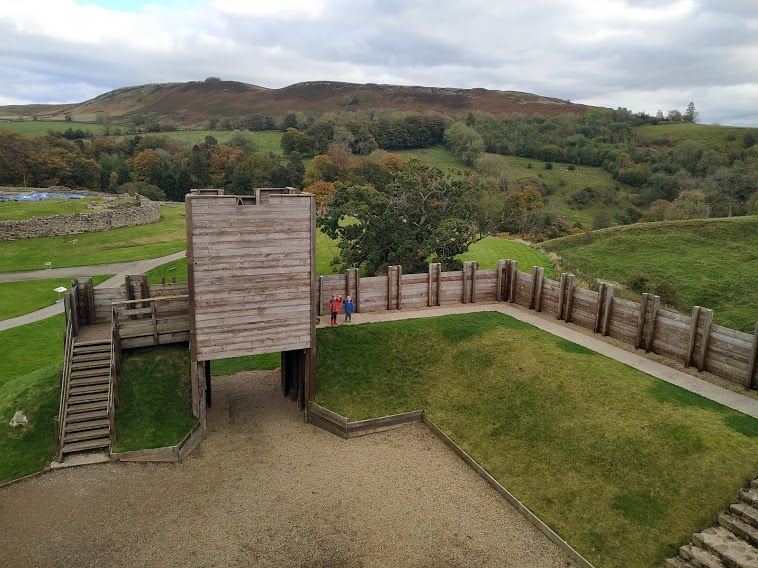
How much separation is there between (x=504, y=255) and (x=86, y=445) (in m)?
32.8

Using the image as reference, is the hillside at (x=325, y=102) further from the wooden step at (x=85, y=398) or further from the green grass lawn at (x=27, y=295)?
the wooden step at (x=85, y=398)

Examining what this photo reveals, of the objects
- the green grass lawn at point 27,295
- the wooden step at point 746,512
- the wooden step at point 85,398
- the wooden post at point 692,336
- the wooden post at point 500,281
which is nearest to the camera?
the wooden step at point 746,512

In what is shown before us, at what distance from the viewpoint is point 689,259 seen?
37.7 m

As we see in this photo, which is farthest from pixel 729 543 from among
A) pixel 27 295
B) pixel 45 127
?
pixel 45 127

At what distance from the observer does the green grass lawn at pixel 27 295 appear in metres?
27.7

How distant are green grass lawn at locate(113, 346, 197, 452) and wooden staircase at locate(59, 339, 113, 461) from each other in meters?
0.51

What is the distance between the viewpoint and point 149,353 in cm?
1795

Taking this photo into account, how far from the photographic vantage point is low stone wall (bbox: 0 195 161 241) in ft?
138

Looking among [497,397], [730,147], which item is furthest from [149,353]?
[730,147]

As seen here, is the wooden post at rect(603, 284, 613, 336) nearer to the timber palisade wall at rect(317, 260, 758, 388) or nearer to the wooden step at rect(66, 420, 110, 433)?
the timber palisade wall at rect(317, 260, 758, 388)

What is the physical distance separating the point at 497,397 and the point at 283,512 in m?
7.90

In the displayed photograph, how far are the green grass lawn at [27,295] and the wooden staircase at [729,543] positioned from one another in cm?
3123

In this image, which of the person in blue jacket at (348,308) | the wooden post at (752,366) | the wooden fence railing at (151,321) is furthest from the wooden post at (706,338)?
the wooden fence railing at (151,321)

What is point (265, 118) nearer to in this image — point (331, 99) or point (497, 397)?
point (331, 99)
